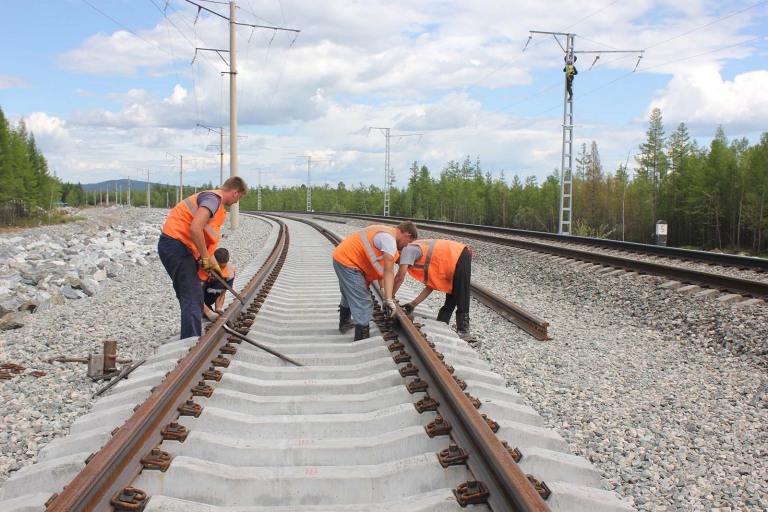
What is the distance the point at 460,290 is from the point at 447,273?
0.23 m

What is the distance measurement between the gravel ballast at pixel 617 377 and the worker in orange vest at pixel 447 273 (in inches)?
15.0

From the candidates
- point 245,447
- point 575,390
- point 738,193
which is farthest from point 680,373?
point 738,193

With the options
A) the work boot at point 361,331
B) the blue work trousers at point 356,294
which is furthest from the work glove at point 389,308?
the work boot at point 361,331

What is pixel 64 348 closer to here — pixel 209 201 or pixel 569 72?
pixel 209 201

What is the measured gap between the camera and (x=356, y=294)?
5.51 metres

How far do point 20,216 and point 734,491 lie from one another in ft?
251

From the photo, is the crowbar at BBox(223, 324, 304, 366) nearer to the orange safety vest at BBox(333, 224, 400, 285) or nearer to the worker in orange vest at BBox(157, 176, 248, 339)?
the worker in orange vest at BBox(157, 176, 248, 339)

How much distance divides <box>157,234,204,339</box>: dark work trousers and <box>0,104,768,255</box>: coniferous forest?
26.3 m

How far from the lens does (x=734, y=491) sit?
10.2 ft

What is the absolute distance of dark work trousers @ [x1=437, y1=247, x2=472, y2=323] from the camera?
6.26 m

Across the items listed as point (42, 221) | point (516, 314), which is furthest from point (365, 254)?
point (42, 221)

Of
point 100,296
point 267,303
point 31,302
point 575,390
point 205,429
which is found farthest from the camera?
point 100,296

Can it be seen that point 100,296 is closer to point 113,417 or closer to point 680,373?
point 113,417

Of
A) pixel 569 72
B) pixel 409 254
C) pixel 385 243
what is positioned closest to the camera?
pixel 385 243
